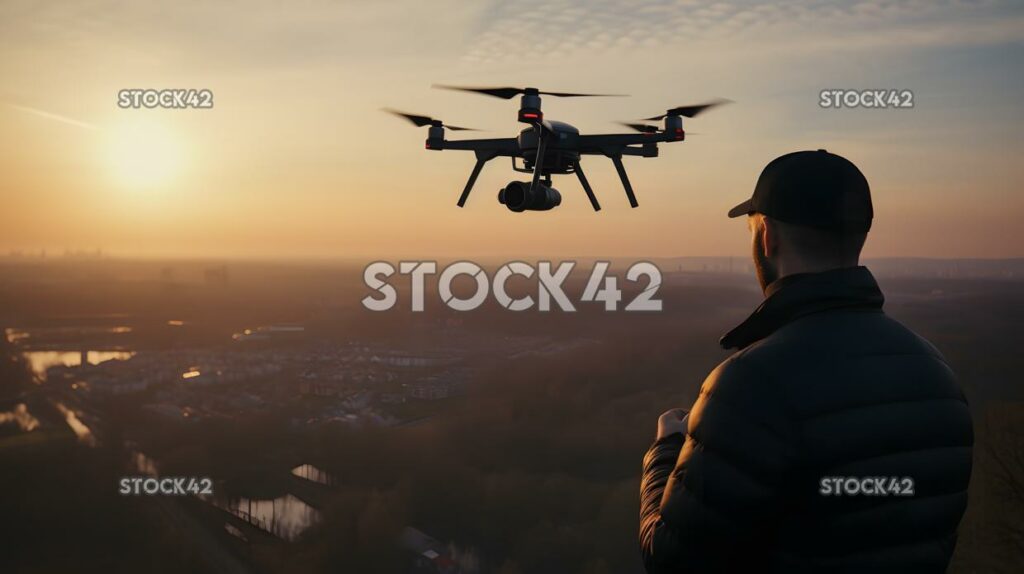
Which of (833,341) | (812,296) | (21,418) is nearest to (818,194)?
(812,296)

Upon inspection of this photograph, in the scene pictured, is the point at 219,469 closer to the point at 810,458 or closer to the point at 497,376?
the point at 497,376

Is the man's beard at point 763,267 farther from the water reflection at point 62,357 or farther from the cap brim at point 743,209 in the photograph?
the water reflection at point 62,357

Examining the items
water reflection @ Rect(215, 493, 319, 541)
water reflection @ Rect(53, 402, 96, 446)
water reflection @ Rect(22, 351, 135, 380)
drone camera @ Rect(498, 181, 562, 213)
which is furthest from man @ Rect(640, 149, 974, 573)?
water reflection @ Rect(22, 351, 135, 380)

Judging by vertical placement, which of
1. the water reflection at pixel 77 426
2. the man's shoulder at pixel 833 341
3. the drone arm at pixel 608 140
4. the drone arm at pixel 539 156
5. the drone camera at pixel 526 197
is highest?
the drone arm at pixel 608 140

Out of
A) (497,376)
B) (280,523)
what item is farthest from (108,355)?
(497,376)

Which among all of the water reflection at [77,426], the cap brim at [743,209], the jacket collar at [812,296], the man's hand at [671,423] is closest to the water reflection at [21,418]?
the water reflection at [77,426]

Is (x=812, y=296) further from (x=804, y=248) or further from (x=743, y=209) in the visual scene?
(x=743, y=209)
